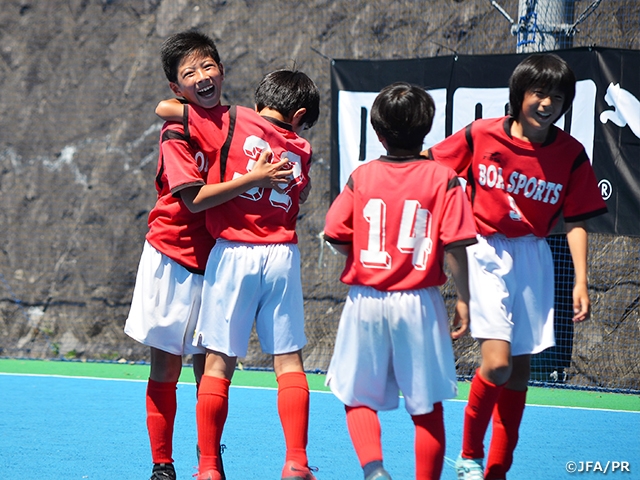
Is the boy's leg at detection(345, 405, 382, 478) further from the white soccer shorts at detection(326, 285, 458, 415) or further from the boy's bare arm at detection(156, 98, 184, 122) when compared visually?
the boy's bare arm at detection(156, 98, 184, 122)

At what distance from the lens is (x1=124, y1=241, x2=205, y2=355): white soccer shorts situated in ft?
9.83

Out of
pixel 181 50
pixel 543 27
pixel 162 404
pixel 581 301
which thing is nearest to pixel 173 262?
pixel 162 404

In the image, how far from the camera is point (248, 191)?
9.39 ft

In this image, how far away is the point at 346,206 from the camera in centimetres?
265

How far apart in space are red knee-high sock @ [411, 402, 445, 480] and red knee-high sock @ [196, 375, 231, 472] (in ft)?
2.23

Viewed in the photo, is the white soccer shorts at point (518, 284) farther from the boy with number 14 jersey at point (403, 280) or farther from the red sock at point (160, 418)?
the red sock at point (160, 418)

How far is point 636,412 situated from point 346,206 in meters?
3.03

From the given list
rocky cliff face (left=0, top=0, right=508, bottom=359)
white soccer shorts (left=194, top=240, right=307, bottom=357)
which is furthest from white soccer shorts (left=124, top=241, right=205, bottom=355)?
rocky cliff face (left=0, top=0, right=508, bottom=359)

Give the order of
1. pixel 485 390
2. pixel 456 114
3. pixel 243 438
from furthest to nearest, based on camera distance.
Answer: pixel 456 114 < pixel 243 438 < pixel 485 390

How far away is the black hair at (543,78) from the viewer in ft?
9.45

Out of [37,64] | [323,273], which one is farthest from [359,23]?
[37,64]

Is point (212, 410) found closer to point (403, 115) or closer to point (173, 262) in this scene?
point (173, 262)

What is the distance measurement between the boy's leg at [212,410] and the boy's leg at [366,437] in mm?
469

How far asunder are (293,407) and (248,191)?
29.7 inches
